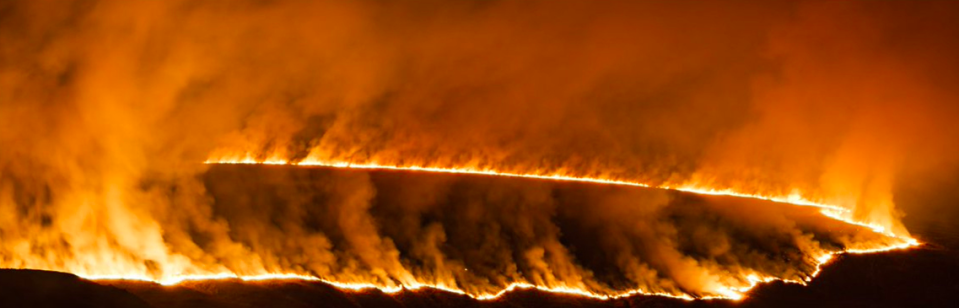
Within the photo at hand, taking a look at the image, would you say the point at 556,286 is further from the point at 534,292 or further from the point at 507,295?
the point at 507,295

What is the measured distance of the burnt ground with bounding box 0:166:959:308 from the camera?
6.43 metres

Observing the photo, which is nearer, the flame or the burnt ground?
the burnt ground

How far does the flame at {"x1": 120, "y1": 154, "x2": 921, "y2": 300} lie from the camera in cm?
823

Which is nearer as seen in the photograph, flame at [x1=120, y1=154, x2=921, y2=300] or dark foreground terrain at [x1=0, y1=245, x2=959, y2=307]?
dark foreground terrain at [x1=0, y1=245, x2=959, y2=307]

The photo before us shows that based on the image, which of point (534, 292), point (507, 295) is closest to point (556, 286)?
point (534, 292)

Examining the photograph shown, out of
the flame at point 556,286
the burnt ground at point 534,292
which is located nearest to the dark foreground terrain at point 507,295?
the burnt ground at point 534,292

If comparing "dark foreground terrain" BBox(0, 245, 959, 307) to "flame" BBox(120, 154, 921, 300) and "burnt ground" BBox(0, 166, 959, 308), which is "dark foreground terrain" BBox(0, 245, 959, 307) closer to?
"burnt ground" BBox(0, 166, 959, 308)

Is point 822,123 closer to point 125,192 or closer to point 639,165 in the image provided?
point 639,165

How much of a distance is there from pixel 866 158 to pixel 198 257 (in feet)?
33.5

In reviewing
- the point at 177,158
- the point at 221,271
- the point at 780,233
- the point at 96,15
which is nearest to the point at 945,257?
the point at 780,233

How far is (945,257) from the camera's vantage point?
1033cm

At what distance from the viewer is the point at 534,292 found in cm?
883

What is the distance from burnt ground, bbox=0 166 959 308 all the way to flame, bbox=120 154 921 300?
136mm

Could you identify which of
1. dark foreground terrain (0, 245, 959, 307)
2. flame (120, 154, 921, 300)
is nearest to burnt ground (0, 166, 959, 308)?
dark foreground terrain (0, 245, 959, 307)
